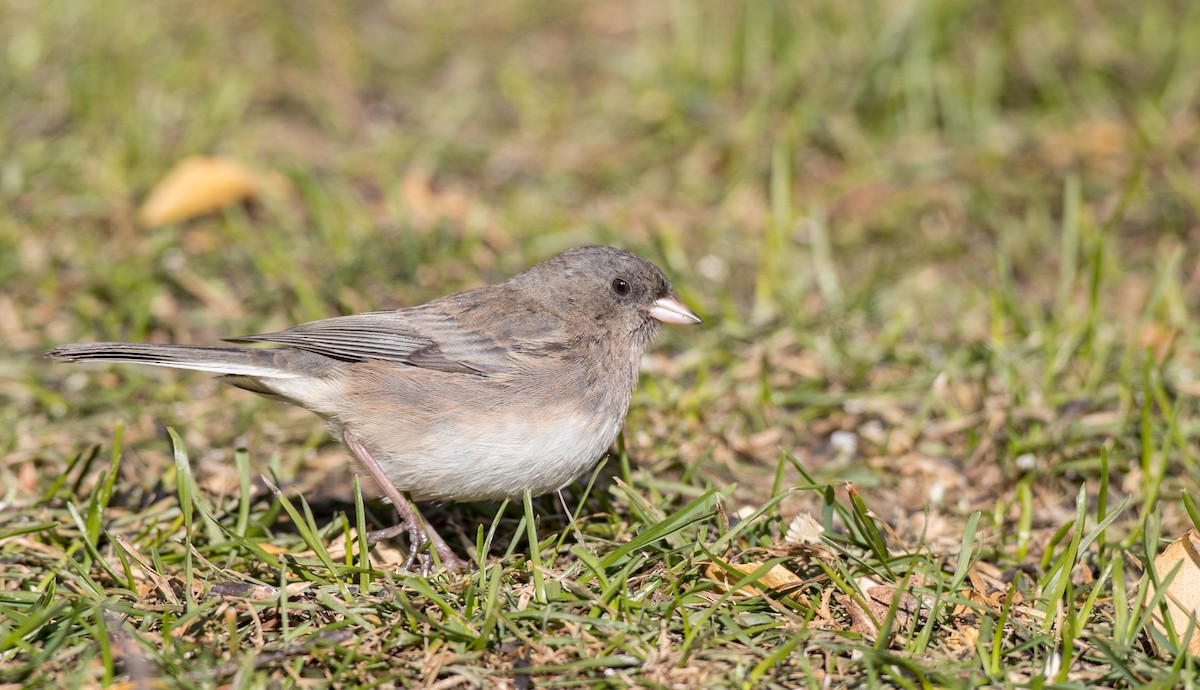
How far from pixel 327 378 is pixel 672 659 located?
128 cm

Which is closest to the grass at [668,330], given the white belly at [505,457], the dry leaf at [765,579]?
the dry leaf at [765,579]

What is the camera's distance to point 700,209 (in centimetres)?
555

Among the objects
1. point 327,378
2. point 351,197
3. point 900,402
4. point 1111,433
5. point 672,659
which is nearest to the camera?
point 672,659

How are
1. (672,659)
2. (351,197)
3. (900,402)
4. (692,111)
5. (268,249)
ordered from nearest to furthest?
(672,659) → (900,402) → (268,249) → (351,197) → (692,111)

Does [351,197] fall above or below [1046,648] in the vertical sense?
above

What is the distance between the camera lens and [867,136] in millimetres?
5762

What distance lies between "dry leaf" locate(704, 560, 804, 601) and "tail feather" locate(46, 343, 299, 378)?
4.33 feet

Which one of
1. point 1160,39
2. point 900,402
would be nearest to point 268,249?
point 900,402

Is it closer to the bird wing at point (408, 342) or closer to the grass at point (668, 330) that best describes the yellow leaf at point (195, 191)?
the grass at point (668, 330)

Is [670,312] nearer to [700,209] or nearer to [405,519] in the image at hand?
[405,519]

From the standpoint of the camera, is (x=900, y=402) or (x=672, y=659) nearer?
(x=672, y=659)

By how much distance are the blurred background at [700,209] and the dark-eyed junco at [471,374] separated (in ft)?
1.68

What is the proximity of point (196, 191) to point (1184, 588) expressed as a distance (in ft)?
13.4

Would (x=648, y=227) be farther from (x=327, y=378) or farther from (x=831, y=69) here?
(x=327, y=378)
